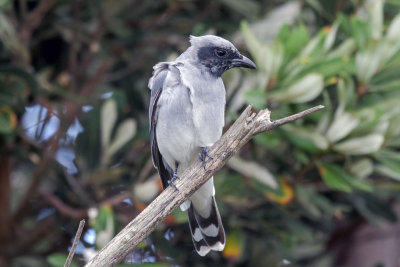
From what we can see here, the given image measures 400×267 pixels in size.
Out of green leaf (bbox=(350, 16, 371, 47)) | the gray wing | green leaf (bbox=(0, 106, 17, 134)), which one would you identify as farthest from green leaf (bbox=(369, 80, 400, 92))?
green leaf (bbox=(0, 106, 17, 134))

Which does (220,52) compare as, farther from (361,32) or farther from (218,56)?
(361,32)

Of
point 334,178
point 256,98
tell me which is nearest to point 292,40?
point 256,98

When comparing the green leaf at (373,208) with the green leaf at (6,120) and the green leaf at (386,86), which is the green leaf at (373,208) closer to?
the green leaf at (386,86)

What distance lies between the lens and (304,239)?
5.02 meters

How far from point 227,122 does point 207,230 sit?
2.52 ft

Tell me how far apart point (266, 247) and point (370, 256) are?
39.9 inches

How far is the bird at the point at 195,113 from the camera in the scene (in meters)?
3.76

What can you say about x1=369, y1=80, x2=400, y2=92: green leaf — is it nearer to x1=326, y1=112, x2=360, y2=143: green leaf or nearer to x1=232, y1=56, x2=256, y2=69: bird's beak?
x1=326, y1=112, x2=360, y2=143: green leaf

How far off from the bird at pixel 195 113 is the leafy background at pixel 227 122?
31 cm

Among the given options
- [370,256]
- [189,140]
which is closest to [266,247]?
[370,256]

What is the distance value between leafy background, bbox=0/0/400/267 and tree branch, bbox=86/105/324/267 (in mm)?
1143

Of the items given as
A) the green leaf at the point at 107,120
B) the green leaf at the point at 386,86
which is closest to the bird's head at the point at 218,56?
the green leaf at the point at 107,120

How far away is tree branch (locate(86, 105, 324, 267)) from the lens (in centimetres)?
280

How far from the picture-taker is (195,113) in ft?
12.2
